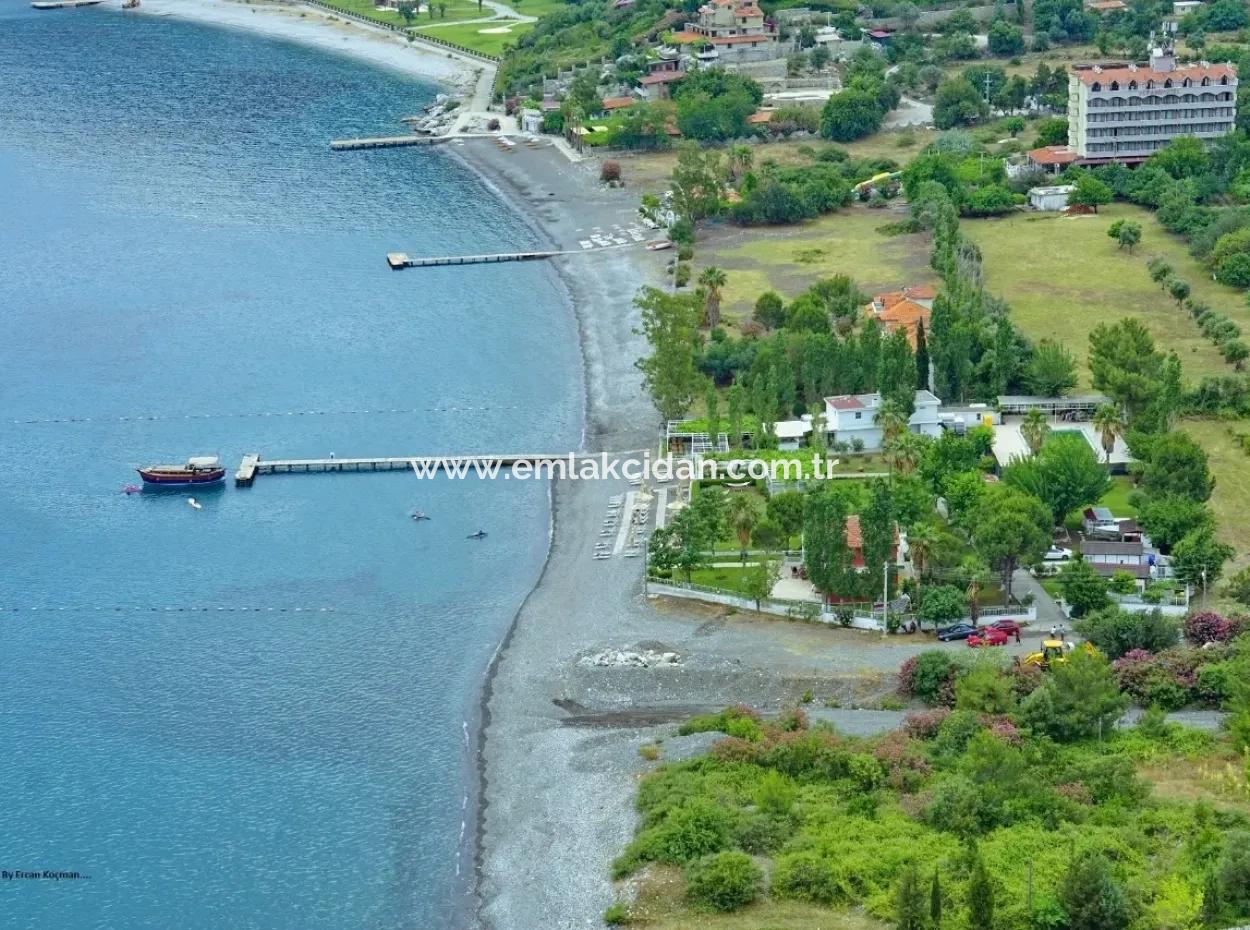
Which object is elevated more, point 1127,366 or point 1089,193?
point 1089,193

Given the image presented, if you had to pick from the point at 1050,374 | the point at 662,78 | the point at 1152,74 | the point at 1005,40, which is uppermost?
the point at 1005,40

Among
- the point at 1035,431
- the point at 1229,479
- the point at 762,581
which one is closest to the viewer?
the point at 762,581

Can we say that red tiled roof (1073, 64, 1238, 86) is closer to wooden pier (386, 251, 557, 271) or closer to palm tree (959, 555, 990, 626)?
wooden pier (386, 251, 557, 271)

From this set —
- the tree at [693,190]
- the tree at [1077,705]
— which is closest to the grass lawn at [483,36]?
the tree at [693,190]

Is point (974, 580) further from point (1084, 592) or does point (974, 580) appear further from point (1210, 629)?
point (1210, 629)

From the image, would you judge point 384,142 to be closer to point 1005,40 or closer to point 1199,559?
point 1005,40

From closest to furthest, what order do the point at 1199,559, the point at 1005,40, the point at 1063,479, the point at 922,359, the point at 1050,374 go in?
the point at 1199,559 < the point at 1063,479 < the point at 1050,374 < the point at 922,359 < the point at 1005,40

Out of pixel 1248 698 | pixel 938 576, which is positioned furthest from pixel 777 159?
pixel 1248 698

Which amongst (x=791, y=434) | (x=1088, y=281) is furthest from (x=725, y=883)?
(x=1088, y=281)

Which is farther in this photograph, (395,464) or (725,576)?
(395,464)
